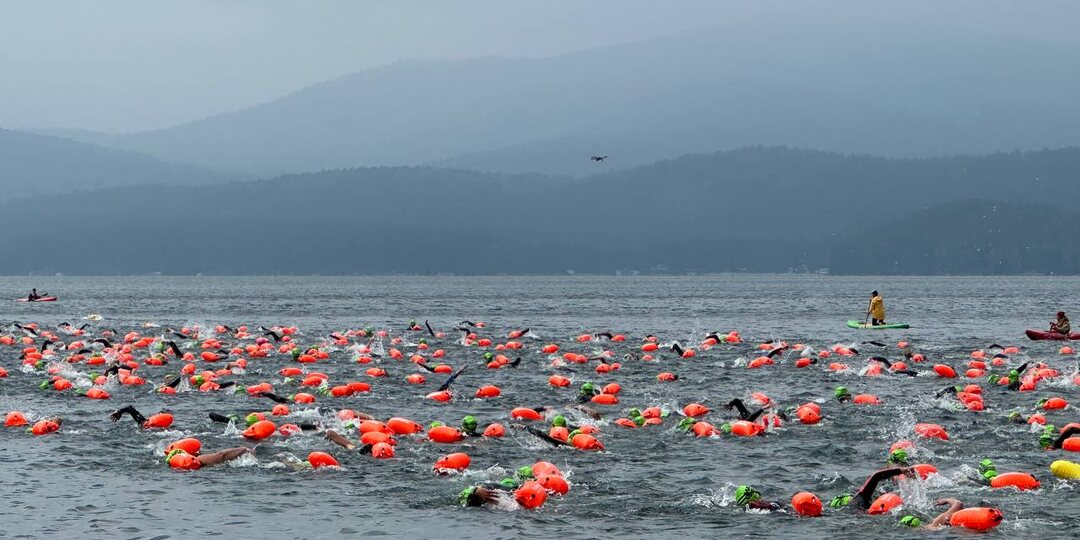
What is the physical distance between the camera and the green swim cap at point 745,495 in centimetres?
2320

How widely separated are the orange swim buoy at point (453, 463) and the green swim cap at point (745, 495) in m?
5.98

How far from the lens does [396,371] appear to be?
4781 centimetres

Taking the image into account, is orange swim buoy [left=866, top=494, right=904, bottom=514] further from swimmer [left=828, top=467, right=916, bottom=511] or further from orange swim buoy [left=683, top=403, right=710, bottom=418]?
orange swim buoy [left=683, top=403, right=710, bottom=418]

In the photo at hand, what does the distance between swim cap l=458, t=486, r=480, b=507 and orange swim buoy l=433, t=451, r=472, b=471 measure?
2.59m

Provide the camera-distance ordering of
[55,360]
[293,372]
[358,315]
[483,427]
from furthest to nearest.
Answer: [358,315], [55,360], [293,372], [483,427]

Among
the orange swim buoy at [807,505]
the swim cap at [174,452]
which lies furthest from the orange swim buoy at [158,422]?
the orange swim buoy at [807,505]

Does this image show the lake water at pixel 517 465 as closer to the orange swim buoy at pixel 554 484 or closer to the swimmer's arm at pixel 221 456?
the swimmer's arm at pixel 221 456

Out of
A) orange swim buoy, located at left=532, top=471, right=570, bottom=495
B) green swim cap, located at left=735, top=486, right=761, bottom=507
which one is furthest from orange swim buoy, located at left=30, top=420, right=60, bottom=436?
green swim cap, located at left=735, top=486, right=761, bottom=507

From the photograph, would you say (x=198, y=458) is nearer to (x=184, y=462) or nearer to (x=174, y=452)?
(x=184, y=462)

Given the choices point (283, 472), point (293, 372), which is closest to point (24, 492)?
point (283, 472)

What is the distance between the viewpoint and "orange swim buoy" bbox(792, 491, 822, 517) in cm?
2239

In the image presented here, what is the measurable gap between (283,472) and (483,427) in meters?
6.85

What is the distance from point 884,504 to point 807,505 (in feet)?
4.39

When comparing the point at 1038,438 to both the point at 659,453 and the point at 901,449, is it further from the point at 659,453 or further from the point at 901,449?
the point at 659,453
